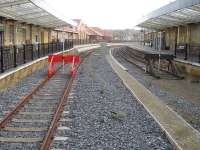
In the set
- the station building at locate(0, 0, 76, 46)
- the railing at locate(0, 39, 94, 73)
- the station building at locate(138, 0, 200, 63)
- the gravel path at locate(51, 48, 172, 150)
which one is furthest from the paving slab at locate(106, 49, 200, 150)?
the station building at locate(0, 0, 76, 46)

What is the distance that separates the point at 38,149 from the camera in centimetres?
731

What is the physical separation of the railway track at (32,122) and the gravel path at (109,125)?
35 cm

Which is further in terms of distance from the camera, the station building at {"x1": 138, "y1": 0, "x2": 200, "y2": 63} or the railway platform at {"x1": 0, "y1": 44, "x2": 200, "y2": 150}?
the station building at {"x1": 138, "y1": 0, "x2": 200, "y2": 63}

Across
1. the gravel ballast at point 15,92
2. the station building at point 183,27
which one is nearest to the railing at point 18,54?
the gravel ballast at point 15,92

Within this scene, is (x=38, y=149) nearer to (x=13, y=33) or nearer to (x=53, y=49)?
(x=13, y=33)

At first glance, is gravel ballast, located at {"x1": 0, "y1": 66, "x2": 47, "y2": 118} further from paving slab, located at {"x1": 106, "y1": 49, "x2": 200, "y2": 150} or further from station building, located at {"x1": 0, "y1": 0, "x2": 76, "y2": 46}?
station building, located at {"x1": 0, "y1": 0, "x2": 76, "y2": 46}

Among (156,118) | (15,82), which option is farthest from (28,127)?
(15,82)

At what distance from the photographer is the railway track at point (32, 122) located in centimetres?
775

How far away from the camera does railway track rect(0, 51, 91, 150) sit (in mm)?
7755

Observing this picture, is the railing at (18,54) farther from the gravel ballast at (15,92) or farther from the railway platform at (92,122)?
the railway platform at (92,122)

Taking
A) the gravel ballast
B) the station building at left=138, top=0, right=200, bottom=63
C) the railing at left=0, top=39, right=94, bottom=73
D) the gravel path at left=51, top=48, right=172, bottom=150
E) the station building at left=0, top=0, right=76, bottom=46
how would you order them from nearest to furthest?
the gravel path at left=51, top=48, right=172, bottom=150 → the gravel ballast → the railing at left=0, top=39, right=94, bottom=73 → the station building at left=0, top=0, right=76, bottom=46 → the station building at left=138, top=0, right=200, bottom=63

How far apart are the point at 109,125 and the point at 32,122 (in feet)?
6.20

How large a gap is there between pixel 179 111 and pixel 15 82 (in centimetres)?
772

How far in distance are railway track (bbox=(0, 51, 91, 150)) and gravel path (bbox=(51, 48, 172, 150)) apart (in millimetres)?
345
